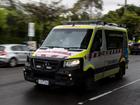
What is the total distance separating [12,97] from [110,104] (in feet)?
9.10

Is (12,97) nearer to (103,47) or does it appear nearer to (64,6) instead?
(103,47)

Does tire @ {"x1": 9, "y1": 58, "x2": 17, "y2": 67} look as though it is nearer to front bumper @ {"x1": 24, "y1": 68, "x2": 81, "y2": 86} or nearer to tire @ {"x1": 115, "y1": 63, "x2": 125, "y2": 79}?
tire @ {"x1": 115, "y1": 63, "x2": 125, "y2": 79}

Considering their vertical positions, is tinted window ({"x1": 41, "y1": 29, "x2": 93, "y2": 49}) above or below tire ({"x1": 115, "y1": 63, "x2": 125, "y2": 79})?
above

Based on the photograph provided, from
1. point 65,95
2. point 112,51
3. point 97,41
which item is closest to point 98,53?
point 97,41

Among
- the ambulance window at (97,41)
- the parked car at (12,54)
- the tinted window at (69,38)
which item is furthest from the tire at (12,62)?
the ambulance window at (97,41)

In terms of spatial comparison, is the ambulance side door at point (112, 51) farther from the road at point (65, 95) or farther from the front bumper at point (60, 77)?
the front bumper at point (60, 77)

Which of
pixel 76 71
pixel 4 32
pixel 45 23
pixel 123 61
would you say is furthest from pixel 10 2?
pixel 76 71

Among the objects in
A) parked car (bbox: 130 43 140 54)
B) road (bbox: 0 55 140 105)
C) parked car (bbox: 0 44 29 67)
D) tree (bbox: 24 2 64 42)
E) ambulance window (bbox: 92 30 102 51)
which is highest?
tree (bbox: 24 2 64 42)

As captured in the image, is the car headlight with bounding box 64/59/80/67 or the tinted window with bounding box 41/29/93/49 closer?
the car headlight with bounding box 64/59/80/67

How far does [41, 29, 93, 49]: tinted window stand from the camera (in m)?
10.8

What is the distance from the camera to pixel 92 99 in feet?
31.5

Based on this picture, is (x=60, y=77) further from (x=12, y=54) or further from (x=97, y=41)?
(x=12, y=54)

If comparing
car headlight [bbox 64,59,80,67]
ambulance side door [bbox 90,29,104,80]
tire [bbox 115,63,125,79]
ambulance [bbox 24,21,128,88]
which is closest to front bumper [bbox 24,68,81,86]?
ambulance [bbox 24,21,128,88]

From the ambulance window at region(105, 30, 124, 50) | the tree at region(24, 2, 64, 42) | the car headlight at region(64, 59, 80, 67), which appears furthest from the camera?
the tree at region(24, 2, 64, 42)
